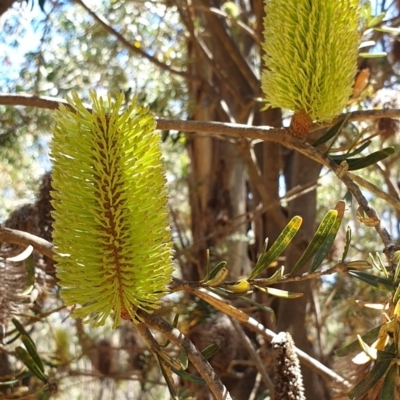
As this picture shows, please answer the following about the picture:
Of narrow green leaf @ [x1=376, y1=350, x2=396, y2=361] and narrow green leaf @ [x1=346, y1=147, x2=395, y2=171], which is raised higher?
narrow green leaf @ [x1=346, y1=147, x2=395, y2=171]

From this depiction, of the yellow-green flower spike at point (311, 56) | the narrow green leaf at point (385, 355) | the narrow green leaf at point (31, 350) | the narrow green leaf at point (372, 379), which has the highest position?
the yellow-green flower spike at point (311, 56)

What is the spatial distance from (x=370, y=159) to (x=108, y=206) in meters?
0.36

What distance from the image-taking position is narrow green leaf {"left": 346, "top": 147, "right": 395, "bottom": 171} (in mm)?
804

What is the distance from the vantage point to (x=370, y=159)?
32.1 inches

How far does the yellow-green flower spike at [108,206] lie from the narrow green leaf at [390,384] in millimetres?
234

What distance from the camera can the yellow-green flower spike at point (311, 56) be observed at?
78cm

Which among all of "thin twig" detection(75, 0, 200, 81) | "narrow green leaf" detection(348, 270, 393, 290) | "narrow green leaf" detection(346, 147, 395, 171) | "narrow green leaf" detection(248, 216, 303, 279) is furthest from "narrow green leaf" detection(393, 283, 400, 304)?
"thin twig" detection(75, 0, 200, 81)

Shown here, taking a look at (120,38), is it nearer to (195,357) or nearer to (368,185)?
(368,185)

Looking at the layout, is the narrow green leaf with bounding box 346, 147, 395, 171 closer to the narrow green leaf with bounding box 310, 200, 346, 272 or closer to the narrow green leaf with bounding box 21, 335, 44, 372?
the narrow green leaf with bounding box 310, 200, 346, 272

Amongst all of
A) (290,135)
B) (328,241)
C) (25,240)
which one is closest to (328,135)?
(290,135)

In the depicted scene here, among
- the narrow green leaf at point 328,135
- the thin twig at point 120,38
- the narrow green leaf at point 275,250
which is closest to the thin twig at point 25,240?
the narrow green leaf at point 275,250

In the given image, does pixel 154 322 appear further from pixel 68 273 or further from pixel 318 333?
pixel 318 333

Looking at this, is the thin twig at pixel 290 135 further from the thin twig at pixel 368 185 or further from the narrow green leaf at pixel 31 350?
the narrow green leaf at pixel 31 350

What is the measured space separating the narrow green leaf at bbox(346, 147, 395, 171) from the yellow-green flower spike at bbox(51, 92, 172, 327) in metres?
0.29
